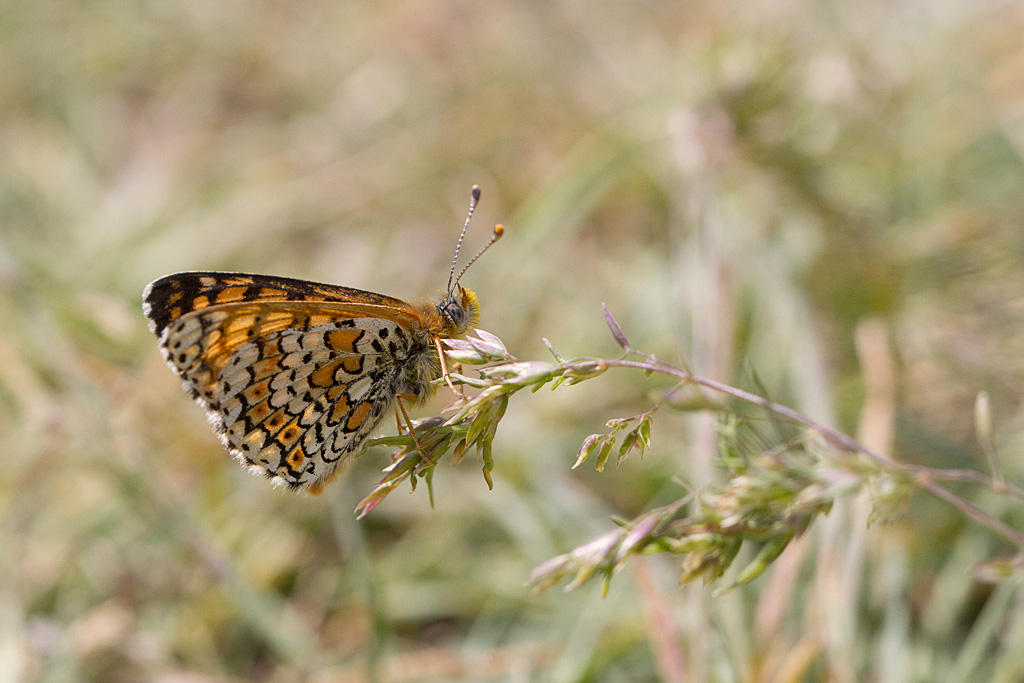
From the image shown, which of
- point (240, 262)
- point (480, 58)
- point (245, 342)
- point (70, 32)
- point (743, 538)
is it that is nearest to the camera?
point (743, 538)

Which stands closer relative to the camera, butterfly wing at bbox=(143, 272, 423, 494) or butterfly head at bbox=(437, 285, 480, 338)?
butterfly wing at bbox=(143, 272, 423, 494)

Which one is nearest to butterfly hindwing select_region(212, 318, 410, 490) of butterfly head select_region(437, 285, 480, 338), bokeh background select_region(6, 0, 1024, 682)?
butterfly head select_region(437, 285, 480, 338)

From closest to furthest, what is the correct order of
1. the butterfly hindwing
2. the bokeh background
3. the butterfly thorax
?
1. the butterfly hindwing
2. the butterfly thorax
3. the bokeh background

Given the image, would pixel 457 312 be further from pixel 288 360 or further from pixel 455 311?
pixel 288 360

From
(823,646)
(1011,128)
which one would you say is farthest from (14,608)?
(1011,128)

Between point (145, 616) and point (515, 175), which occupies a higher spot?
point (515, 175)

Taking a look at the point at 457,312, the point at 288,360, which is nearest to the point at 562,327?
the point at 457,312

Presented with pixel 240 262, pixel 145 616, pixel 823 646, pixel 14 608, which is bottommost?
pixel 823 646

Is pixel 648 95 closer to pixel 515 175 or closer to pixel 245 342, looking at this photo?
pixel 515 175

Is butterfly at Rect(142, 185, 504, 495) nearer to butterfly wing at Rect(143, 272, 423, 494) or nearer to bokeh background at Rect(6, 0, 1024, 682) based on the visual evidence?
butterfly wing at Rect(143, 272, 423, 494)
